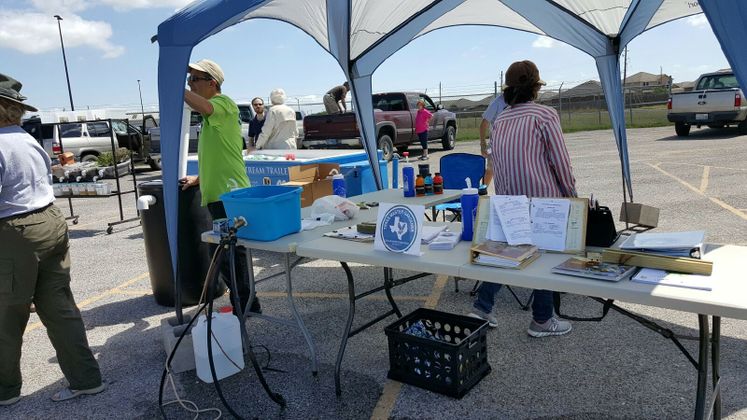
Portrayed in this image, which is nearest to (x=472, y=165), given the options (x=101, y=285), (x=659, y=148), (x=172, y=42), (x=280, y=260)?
(x=280, y=260)

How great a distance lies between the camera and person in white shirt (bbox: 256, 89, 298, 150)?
7523 mm

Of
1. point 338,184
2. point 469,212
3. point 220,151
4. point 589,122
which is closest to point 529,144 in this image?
point 469,212

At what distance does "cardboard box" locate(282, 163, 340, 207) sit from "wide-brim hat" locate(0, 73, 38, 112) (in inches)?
107

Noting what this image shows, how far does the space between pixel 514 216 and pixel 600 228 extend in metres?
0.44

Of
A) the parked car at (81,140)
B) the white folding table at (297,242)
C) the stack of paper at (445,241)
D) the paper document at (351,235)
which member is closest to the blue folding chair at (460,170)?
the white folding table at (297,242)

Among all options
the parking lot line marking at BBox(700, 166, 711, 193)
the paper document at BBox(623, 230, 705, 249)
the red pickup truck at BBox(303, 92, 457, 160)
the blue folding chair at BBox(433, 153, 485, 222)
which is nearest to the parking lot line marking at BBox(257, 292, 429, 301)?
the blue folding chair at BBox(433, 153, 485, 222)

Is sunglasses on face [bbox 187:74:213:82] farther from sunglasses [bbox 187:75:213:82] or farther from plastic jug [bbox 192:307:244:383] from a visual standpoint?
plastic jug [bbox 192:307:244:383]

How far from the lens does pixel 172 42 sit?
11.3 feet

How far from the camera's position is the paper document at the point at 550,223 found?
8.99 feet

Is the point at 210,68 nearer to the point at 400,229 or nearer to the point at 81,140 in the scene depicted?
the point at 400,229

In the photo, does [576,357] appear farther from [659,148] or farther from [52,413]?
[659,148]

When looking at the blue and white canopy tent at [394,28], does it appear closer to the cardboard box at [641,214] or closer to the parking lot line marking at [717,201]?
the cardboard box at [641,214]

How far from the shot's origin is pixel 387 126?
583 inches

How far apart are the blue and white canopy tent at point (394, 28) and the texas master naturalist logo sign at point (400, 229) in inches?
63.0
